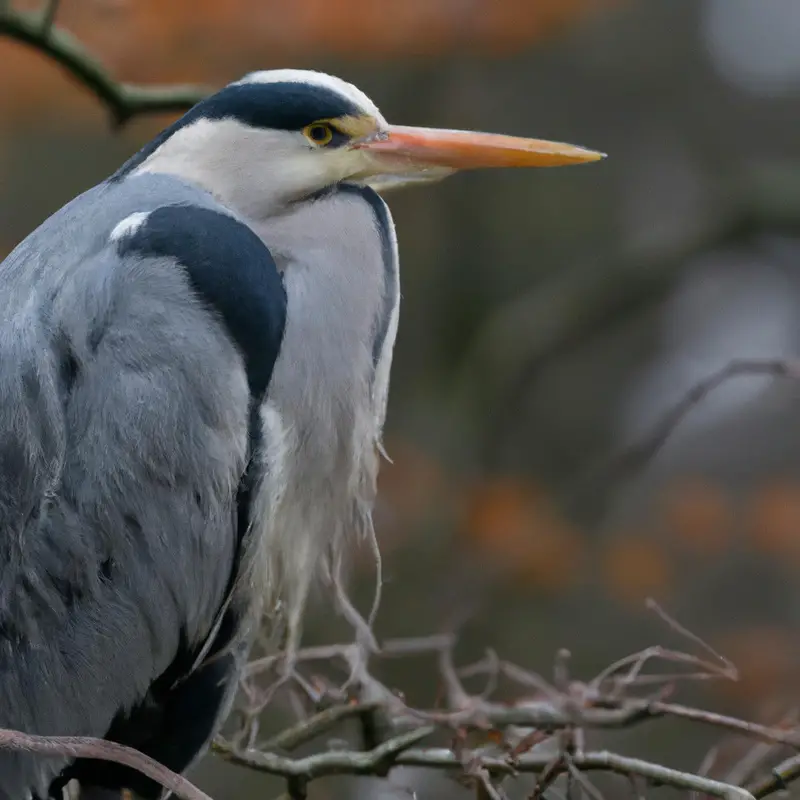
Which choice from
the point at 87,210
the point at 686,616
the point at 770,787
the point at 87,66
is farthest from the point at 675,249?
the point at 770,787

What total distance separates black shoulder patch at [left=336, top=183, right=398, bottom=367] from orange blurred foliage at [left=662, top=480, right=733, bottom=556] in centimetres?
312

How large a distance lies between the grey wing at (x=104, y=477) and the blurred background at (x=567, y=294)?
137 centimetres

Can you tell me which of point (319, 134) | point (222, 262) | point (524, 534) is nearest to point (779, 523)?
point (524, 534)

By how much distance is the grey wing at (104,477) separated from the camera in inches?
62.4

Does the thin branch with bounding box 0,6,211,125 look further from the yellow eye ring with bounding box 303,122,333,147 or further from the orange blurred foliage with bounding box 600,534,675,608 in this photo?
the orange blurred foliage with bounding box 600,534,675,608

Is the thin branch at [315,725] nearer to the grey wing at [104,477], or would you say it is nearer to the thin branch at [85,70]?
the grey wing at [104,477]

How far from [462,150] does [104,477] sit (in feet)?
2.18

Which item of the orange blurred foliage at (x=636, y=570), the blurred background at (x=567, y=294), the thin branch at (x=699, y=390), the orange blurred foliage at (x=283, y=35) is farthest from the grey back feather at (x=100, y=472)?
the orange blurred foliage at (x=636, y=570)

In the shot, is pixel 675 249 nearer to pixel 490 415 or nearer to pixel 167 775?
pixel 490 415

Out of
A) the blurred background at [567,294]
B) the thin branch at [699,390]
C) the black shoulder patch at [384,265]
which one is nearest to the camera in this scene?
the thin branch at [699,390]

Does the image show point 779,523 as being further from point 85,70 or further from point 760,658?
point 85,70

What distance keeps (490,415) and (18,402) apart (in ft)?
9.09

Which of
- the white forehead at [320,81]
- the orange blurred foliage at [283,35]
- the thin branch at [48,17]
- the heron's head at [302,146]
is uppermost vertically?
the orange blurred foliage at [283,35]

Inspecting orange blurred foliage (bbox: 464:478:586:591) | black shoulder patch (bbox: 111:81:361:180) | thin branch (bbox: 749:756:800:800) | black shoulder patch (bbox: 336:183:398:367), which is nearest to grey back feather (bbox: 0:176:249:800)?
black shoulder patch (bbox: 111:81:361:180)
